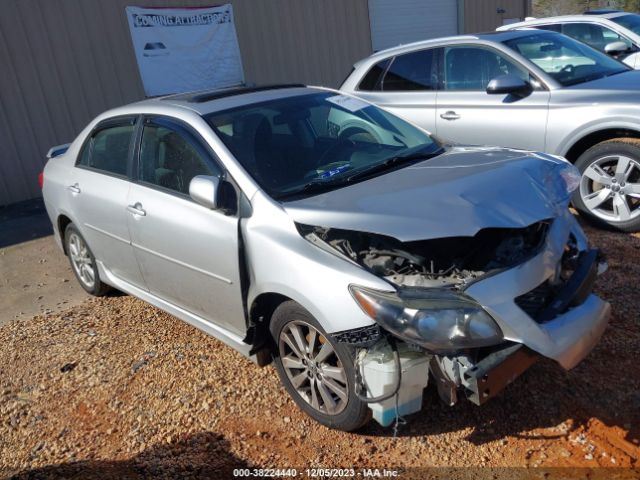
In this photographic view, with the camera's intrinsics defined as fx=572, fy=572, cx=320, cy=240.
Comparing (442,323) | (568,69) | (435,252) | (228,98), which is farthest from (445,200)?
(568,69)

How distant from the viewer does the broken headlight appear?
2.43 meters

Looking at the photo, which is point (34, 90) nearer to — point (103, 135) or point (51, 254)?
point (51, 254)

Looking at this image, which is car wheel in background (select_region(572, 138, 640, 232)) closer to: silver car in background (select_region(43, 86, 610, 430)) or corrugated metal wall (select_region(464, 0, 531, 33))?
silver car in background (select_region(43, 86, 610, 430))

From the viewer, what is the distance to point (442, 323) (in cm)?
243

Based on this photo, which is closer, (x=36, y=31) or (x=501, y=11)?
(x=36, y=31)

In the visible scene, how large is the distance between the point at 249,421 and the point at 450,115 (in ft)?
12.5

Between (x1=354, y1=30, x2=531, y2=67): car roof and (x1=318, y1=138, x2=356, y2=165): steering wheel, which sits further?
(x1=354, y1=30, x2=531, y2=67): car roof

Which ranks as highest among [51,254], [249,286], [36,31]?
[36,31]

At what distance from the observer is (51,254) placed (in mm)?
6523

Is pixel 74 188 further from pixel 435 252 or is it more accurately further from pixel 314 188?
pixel 435 252

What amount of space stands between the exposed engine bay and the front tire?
1.28ft

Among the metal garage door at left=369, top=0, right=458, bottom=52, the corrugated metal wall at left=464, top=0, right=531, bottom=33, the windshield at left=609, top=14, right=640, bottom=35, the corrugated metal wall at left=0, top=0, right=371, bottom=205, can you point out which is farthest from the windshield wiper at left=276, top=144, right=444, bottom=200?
the corrugated metal wall at left=464, top=0, right=531, bottom=33

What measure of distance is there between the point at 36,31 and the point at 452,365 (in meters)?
8.48

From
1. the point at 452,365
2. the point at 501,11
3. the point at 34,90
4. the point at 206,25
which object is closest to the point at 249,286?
the point at 452,365
